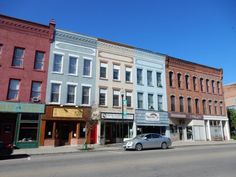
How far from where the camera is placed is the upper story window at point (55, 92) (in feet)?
79.6

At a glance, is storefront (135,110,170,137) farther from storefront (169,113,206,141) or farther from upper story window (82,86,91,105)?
upper story window (82,86,91,105)

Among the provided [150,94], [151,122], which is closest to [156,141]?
[151,122]

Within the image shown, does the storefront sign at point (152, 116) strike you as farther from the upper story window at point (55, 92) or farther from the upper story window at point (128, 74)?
the upper story window at point (55, 92)

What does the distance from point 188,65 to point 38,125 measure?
25.8 meters

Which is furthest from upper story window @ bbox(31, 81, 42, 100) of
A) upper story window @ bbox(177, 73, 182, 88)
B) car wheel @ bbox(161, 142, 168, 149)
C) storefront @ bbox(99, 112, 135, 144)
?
upper story window @ bbox(177, 73, 182, 88)

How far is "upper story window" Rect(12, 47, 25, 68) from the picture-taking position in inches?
913

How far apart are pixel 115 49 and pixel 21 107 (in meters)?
14.2

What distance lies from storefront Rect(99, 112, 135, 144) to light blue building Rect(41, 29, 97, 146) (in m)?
1.55

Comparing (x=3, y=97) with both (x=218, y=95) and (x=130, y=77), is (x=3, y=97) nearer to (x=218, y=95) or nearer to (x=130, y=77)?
(x=130, y=77)

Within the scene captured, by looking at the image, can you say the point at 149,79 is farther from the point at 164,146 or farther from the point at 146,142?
the point at 146,142

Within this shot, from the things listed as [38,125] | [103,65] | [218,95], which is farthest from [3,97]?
[218,95]

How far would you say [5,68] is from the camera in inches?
878

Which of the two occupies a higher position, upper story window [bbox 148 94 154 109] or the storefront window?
upper story window [bbox 148 94 154 109]

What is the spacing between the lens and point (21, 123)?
22094 millimetres
